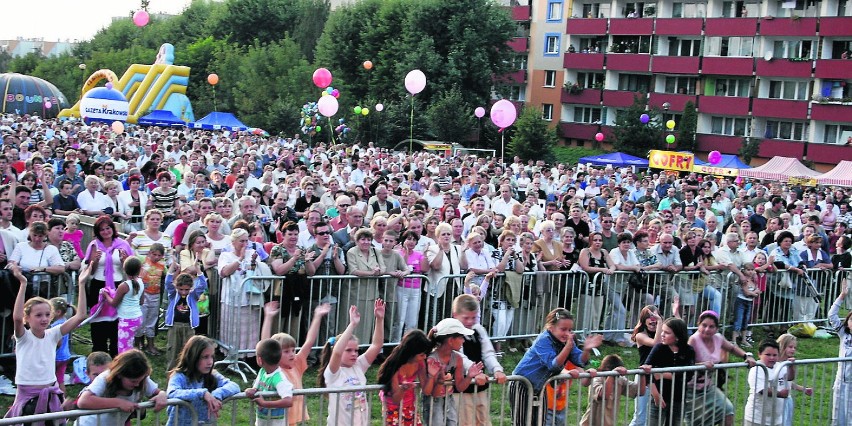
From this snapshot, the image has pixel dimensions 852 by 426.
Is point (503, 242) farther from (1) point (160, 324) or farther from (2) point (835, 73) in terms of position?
(2) point (835, 73)

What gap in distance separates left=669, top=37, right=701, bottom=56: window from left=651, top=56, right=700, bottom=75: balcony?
0.80 meters

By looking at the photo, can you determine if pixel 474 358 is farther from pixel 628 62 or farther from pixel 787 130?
pixel 628 62

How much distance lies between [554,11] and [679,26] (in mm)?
9891

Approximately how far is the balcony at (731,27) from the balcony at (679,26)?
52 cm

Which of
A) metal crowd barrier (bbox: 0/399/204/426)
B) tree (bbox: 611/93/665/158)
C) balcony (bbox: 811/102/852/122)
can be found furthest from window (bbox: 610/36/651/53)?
metal crowd barrier (bbox: 0/399/204/426)

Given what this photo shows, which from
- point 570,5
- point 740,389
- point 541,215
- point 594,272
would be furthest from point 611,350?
point 570,5

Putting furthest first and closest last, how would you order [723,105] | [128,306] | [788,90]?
[723,105]
[788,90]
[128,306]

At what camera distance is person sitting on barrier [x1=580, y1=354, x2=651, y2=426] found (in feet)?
24.0

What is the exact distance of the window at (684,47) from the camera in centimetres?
5722

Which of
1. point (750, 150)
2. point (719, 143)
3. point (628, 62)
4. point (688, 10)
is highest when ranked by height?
point (688, 10)

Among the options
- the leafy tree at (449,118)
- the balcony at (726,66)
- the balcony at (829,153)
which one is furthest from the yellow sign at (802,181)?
the balcony at (726,66)

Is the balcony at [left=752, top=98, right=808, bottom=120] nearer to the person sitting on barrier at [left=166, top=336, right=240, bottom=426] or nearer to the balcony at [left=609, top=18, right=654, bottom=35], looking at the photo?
the balcony at [left=609, top=18, right=654, bottom=35]

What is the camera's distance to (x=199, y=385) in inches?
248

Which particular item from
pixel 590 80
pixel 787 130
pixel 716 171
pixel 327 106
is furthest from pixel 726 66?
pixel 327 106
